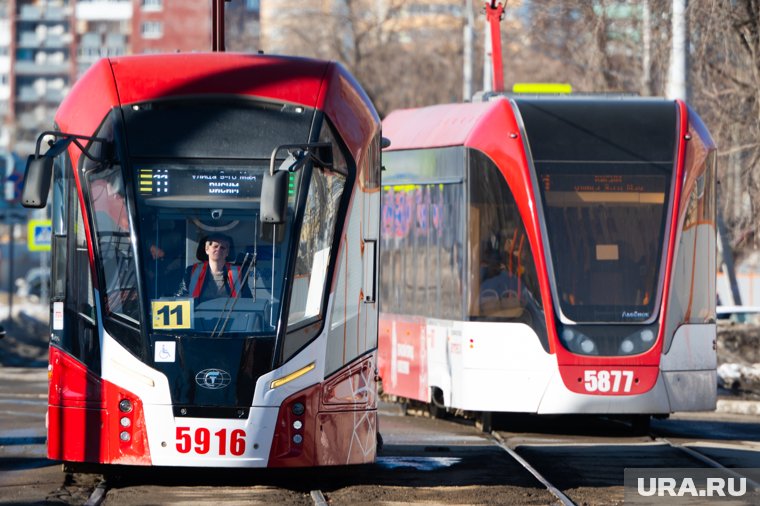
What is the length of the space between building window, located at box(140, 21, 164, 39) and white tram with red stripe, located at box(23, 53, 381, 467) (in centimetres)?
10140

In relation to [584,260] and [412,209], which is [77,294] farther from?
[412,209]

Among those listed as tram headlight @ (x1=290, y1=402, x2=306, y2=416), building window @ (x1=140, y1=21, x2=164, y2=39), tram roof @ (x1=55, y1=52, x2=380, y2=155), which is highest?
building window @ (x1=140, y1=21, x2=164, y2=39)

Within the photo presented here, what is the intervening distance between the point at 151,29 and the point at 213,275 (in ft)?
341

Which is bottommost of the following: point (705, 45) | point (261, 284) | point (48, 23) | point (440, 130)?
point (261, 284)

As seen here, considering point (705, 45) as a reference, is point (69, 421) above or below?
below

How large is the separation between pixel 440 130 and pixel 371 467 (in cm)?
459

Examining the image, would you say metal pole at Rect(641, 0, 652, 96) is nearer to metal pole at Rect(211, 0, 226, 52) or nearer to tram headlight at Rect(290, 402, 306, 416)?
metal pole at Rect(211, 0, 226, 52)

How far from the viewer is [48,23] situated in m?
124

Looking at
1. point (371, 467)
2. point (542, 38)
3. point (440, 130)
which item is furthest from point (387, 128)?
point (542, 38)

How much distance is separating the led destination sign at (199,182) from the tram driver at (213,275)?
337mm

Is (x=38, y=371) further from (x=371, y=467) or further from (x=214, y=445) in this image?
(x=214, y=445)

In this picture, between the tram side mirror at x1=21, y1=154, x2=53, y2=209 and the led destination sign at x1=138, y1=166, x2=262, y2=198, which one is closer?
the tram side mirror at x1=21, y1=154, x2=53, y2=209

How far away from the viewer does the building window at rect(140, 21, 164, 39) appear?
11100cm

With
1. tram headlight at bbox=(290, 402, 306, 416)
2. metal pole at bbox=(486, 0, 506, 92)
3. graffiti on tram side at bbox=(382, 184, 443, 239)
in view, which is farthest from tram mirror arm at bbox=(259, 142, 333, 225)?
metal pole at bbox=(486, 0, 506, 92)
